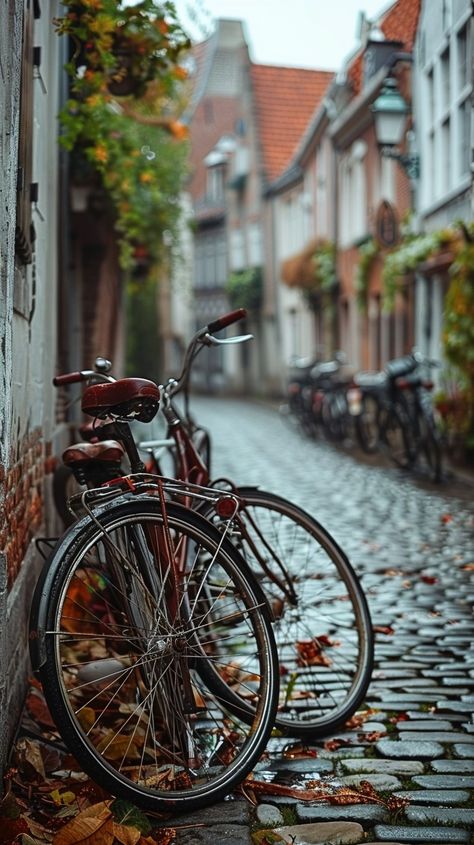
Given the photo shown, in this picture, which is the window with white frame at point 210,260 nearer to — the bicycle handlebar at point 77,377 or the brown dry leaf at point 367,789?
the bicycle handlebar at point 77,377

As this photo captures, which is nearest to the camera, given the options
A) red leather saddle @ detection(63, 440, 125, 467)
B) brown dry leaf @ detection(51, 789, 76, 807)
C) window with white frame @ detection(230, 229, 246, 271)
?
brown dry leaf @ detection(51, 789, 76, 807)

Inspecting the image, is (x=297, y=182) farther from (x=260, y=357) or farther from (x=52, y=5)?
(x=52, y=5)

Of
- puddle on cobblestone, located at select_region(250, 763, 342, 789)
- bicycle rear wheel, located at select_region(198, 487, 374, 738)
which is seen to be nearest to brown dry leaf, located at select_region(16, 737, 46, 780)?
puddle on cobblestone, located at select_region(250, 763, 342, 789)

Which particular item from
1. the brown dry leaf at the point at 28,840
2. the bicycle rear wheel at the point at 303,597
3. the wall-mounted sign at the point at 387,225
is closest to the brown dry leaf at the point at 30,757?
the brown dry leaf at the point at 28,840

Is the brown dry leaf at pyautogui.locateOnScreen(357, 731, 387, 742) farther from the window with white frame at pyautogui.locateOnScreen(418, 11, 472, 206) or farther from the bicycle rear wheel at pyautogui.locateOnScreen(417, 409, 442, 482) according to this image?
the window with white frame at pyautogui.locateOnScreen(418, 11, 472, 206)

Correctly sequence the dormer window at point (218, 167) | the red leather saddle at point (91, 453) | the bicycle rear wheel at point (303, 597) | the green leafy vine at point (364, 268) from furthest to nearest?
1. the dormer window at point (218, 167)
2. the green leafy vine at point (364, 268)
3. the bicycle rear wheel at point (303, 597)
4. the red leather saddle at point (91, 453)

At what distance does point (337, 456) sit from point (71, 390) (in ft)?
18.5

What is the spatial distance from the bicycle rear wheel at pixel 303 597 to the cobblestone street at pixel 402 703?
0.36ft

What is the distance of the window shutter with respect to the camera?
3.52m

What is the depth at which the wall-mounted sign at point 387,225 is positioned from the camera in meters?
17.6

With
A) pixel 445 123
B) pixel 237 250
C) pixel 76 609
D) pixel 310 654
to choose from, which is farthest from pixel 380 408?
pixel 237 250

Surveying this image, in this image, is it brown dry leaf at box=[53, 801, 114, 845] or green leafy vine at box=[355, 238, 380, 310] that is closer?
brown dry leaf at box=[53, 801, 114, 845]

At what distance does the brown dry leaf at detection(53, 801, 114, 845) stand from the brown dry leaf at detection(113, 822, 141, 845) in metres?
0.01

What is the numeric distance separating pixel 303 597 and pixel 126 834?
150cm
